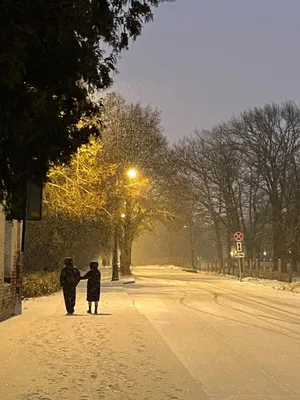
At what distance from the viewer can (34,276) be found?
22453mm

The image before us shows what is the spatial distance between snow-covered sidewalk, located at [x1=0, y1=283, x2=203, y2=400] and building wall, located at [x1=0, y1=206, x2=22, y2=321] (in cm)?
68

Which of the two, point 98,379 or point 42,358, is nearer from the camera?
point 98,379

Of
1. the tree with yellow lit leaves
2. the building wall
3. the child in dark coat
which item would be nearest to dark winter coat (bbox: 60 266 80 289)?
the child in dark coat

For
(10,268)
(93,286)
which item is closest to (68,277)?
(93,286)

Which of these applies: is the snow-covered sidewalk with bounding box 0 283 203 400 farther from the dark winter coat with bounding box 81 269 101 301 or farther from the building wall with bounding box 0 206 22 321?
the dark winter coat with bounding box 81 269 101 301

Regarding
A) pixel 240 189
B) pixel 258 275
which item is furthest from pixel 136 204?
pixel 240 189

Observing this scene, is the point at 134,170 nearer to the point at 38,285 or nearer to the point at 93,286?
the point at 38,285

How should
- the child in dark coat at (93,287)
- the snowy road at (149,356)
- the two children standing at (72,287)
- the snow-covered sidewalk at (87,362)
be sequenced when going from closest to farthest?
the snow-covered sidewalk at (87,362)
the snowy road at (149,356)
the two children standing at (72,287)
the child in dark coat at (93,287)

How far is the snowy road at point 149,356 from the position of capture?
682 cm

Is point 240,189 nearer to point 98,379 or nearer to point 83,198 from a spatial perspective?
point 83,198

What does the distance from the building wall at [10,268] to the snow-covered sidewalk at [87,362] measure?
68cm

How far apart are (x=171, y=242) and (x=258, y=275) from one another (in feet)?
193

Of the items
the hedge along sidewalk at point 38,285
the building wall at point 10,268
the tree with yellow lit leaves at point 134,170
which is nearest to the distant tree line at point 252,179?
the tree with yellow lit leaves at point 134,170

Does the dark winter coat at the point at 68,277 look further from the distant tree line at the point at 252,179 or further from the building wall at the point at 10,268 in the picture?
the distant tree line at the point at 252,179
